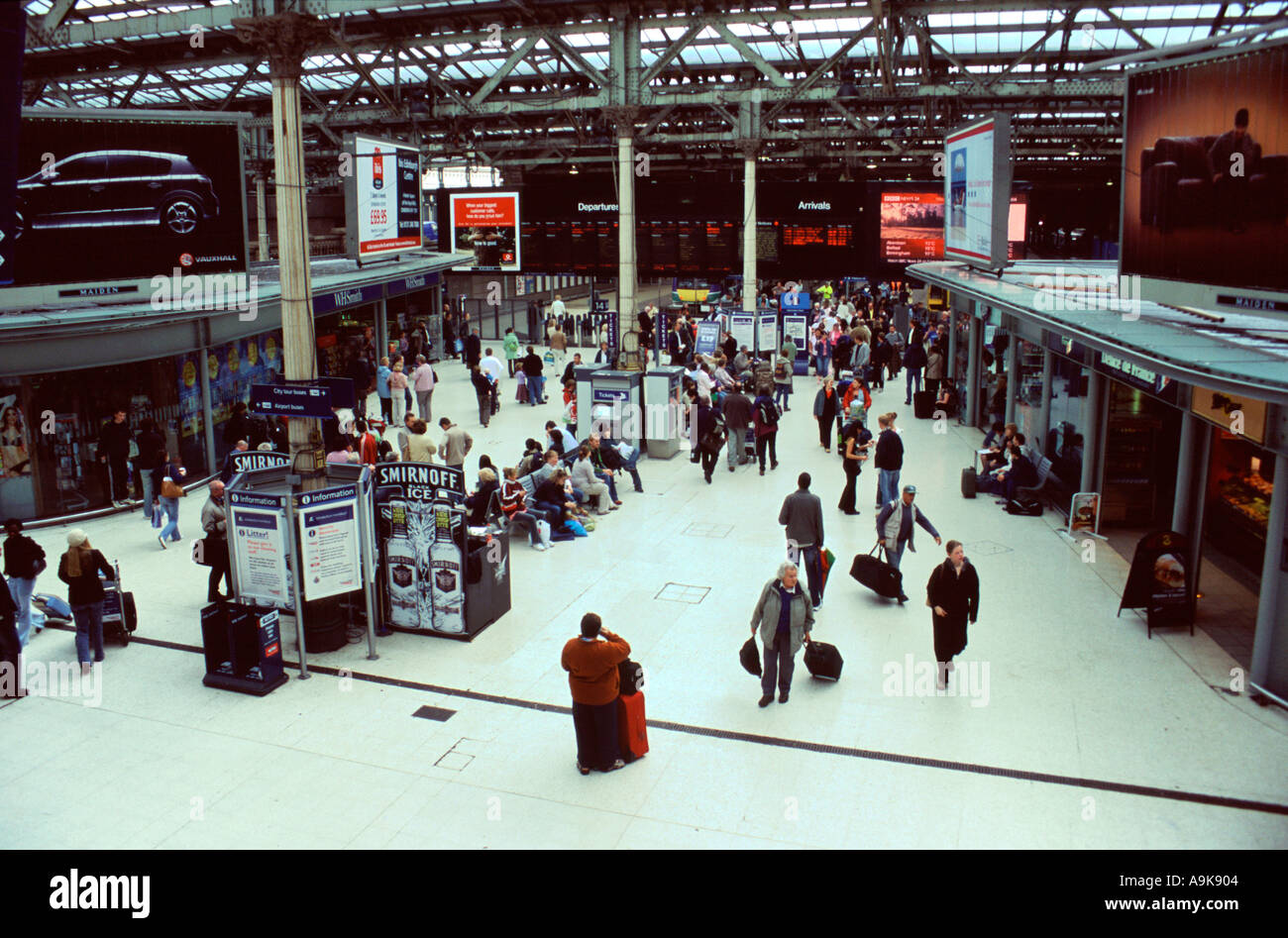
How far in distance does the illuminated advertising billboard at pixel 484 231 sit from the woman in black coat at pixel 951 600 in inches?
1152

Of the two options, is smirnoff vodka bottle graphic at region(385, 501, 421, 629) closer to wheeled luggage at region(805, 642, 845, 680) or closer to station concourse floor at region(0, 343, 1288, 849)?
station concourse floor at region(0, 343, 1288, 849)

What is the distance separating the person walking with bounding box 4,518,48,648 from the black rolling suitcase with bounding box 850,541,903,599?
8.81 metres

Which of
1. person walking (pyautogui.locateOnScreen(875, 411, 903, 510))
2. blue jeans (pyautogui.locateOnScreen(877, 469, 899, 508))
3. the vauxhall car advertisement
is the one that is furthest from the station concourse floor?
the vauxhall car advertisement

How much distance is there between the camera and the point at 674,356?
2906cm

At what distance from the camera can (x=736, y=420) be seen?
19031 millimetres

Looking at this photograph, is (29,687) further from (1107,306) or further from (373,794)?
(1107,306)

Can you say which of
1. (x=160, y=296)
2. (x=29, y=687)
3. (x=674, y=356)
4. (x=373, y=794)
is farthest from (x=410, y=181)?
(x=373, y=794)

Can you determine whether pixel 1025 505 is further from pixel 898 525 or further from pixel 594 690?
pixel 594 690

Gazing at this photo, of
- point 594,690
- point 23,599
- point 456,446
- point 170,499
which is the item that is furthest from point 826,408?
point 23,599

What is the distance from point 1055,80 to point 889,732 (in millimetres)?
19333

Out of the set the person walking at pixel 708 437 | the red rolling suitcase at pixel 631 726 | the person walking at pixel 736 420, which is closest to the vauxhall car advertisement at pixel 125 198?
the person walking at pixel 708 437

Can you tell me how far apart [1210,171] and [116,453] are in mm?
15470

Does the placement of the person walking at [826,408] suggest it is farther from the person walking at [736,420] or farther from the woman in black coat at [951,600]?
the woman in black coat at [951,600]

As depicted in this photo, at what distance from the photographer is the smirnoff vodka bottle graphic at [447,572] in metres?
11.1
